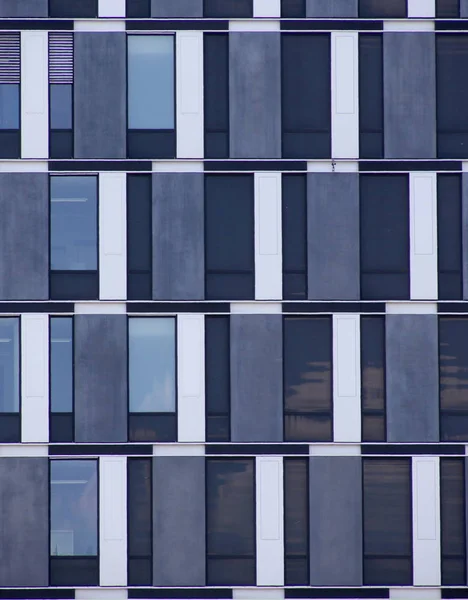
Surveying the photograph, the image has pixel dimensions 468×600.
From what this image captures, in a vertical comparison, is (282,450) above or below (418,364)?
below

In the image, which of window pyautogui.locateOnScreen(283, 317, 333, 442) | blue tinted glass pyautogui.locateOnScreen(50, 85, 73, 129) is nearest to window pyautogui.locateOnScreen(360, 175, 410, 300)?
window pyautogui.locateOnScreen(283, 317, 333, 442)

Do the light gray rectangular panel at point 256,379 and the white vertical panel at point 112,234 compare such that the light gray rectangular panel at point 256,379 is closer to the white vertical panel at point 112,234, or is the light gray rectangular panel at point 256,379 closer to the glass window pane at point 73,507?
the white vertical panel at point 112,234

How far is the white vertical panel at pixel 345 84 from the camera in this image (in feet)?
46.5

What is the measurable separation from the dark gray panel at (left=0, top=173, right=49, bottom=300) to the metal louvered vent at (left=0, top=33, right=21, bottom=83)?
6.78 ft

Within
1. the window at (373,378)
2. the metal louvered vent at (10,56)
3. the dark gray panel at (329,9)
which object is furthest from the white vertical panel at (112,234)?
the dark gray panel at (329,9)

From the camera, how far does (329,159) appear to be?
46.2 feet

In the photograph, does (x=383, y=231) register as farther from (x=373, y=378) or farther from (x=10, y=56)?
(x=10, y=56)

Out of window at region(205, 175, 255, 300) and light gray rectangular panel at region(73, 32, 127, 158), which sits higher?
light gray rectangular panel at region(73, 32, 127, 158)

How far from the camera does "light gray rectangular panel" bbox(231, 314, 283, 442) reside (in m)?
13.9

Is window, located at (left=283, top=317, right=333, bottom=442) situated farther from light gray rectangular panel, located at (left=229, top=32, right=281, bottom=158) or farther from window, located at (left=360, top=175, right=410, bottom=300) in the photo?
light gray rectangular panel, located at (left=229, top=32, right=281, bottom=158)

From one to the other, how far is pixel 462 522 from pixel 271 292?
19.0 ft

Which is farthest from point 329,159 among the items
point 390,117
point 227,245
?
point 227,245

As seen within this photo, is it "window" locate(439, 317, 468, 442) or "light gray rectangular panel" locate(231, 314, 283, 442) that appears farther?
"window" locate(439, 317, 468, 442)

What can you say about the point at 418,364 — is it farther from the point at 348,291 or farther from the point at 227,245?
the point at 227,245
